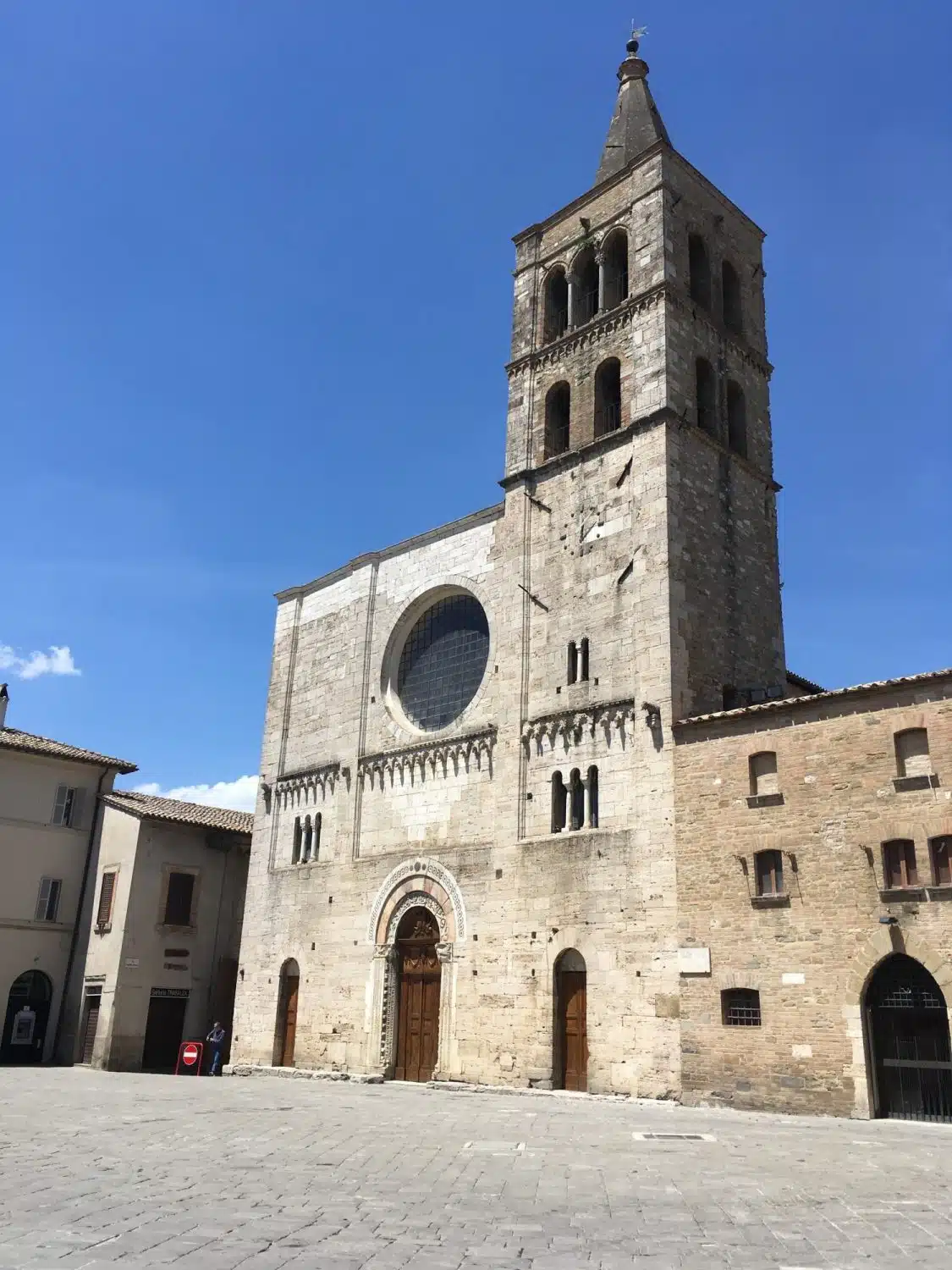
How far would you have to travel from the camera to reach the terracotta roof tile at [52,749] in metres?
34.4

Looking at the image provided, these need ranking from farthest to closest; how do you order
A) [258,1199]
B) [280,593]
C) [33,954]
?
[280,593]
[33,954]
[258,1199]

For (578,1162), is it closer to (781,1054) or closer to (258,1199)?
(258,1199)

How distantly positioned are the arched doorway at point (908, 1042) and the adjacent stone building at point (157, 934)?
2284 centimetres

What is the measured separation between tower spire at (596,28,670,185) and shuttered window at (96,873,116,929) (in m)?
27.2

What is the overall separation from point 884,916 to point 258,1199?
12.7 m

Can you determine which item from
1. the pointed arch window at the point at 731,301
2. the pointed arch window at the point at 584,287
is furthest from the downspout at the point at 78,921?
the pointed arch window at the point at 731,301

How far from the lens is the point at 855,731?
19391 millimetres

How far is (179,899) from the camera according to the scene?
112ft

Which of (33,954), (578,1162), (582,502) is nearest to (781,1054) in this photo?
(578,1162)

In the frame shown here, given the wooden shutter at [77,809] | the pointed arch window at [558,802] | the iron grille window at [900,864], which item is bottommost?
the iron grille window at [900,864]

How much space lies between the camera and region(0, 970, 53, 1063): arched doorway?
32875 mm

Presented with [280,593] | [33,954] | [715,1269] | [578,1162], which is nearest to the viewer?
[715,1269]

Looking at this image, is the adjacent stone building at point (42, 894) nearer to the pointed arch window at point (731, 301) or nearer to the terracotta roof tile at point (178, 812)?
the terracotta roof tile at point (178, 812)

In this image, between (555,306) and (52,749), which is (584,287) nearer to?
(555,306)
